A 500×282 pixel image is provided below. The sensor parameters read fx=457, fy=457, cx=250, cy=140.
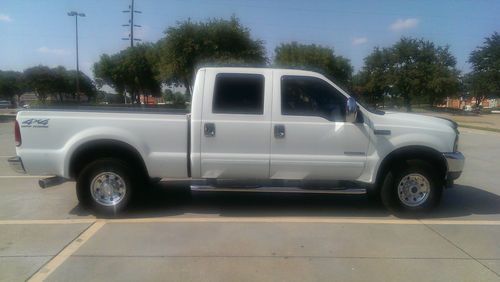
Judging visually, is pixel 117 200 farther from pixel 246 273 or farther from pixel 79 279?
pixel 246 273

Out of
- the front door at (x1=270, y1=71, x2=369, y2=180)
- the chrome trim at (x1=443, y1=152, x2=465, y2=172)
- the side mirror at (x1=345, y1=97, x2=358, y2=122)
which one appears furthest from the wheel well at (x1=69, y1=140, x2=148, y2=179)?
the chrome trim at (x1=443, y1=152, x2=465, y2=172)

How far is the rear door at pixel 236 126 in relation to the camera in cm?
639

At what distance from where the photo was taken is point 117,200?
661cm

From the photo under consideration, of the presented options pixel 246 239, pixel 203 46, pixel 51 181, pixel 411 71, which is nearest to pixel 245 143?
pixel 246 239

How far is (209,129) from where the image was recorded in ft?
20.9

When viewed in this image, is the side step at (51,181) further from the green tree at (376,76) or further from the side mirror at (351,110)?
the green tree at (376,76)

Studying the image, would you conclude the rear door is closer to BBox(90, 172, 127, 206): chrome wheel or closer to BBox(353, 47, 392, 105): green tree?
BBox(90, 172, 127, 206): chrome wheel

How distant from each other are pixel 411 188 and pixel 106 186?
175 inches

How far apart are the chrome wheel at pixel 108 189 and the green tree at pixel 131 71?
3983cm

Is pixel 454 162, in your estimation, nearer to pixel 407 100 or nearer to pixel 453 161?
pixel 453 161

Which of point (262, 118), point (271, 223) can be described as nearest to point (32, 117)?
point (262, 118)

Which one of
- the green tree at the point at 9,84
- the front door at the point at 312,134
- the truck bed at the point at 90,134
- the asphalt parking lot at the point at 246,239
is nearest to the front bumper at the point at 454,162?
the asphalt parking lot at the point at 246,239

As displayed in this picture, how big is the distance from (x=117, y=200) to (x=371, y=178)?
3679mm

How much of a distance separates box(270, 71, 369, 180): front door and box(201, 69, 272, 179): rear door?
0.16 m
